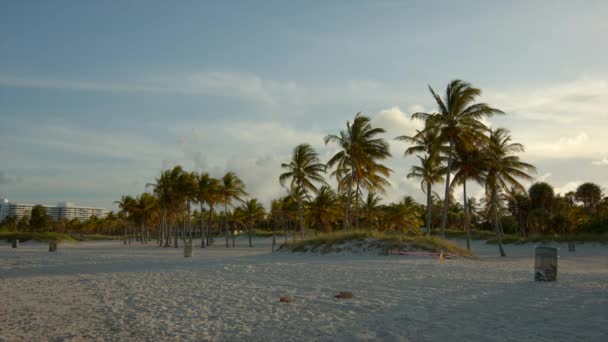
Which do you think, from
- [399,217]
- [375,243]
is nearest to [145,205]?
[399,217]

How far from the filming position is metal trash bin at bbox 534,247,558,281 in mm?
9711

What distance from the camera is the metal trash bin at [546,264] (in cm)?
971

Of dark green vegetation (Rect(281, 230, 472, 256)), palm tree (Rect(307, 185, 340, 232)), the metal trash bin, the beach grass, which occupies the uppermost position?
palm tree (Rect(307, 185, 340, 232))

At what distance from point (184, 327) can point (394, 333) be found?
3.04 m

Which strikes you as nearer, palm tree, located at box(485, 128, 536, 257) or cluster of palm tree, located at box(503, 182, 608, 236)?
palm tree, located at box(485, 128, 536, 257)

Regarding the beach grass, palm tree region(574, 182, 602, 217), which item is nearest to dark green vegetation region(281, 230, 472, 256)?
the beach grass

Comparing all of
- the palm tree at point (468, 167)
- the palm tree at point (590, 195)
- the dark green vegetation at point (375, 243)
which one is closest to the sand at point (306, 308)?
the dark green vegetation at point (375, 243)

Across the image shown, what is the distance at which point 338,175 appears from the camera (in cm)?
2942

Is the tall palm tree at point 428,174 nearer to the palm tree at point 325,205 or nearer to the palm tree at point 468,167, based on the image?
the palm tree at point 468,167

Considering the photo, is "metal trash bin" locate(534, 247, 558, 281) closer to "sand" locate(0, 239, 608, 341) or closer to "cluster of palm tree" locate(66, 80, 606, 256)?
"sand" locate(0, 239, 608, 341)

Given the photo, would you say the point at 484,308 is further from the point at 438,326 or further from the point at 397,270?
the point at 397,270

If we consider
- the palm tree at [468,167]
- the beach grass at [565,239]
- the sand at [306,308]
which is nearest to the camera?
the sand at [306,308]

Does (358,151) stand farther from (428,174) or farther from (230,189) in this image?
(230,189)

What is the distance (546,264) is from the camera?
32.2 ft
